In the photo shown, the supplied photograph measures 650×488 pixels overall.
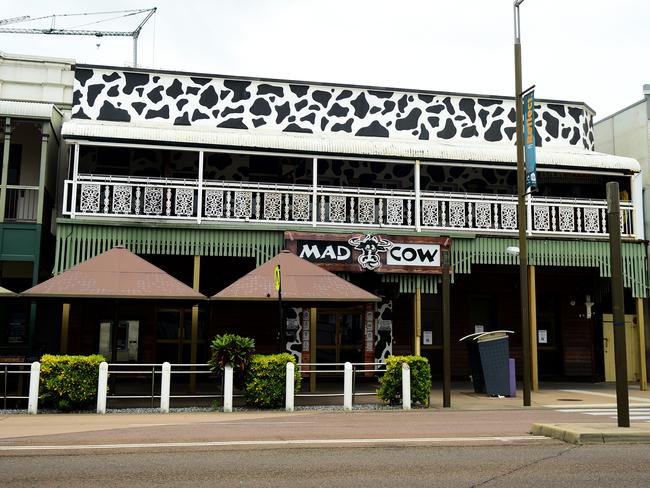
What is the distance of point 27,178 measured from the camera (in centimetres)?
2044

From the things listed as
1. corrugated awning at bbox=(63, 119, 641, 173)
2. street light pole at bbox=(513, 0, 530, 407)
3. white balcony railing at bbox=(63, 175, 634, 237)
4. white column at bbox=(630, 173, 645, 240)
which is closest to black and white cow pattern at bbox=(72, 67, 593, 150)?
corrugated awning at bbox=(63, 119, 641, 173)

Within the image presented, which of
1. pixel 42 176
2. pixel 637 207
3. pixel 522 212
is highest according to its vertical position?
pixel 42 176

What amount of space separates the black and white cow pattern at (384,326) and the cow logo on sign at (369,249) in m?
3.80

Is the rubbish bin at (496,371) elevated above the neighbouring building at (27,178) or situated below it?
below

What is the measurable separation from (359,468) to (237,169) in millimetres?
13977

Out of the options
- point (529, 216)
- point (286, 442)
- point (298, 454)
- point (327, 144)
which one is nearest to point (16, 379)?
point (286, 442)

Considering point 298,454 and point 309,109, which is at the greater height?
point 309,109

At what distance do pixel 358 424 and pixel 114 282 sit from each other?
5.89m

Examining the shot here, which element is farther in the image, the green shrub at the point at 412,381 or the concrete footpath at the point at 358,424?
the green shrub at the point at 412,381

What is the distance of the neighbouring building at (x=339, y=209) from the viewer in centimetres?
1833

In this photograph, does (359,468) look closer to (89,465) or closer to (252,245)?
(89,465)

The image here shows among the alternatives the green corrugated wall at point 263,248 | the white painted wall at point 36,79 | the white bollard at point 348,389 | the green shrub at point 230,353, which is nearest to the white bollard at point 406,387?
the white bollard at point 348,389

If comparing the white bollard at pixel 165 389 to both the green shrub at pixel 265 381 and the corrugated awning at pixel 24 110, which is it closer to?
the green shrub at pixel 265 381

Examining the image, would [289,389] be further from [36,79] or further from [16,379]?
[36,79]
